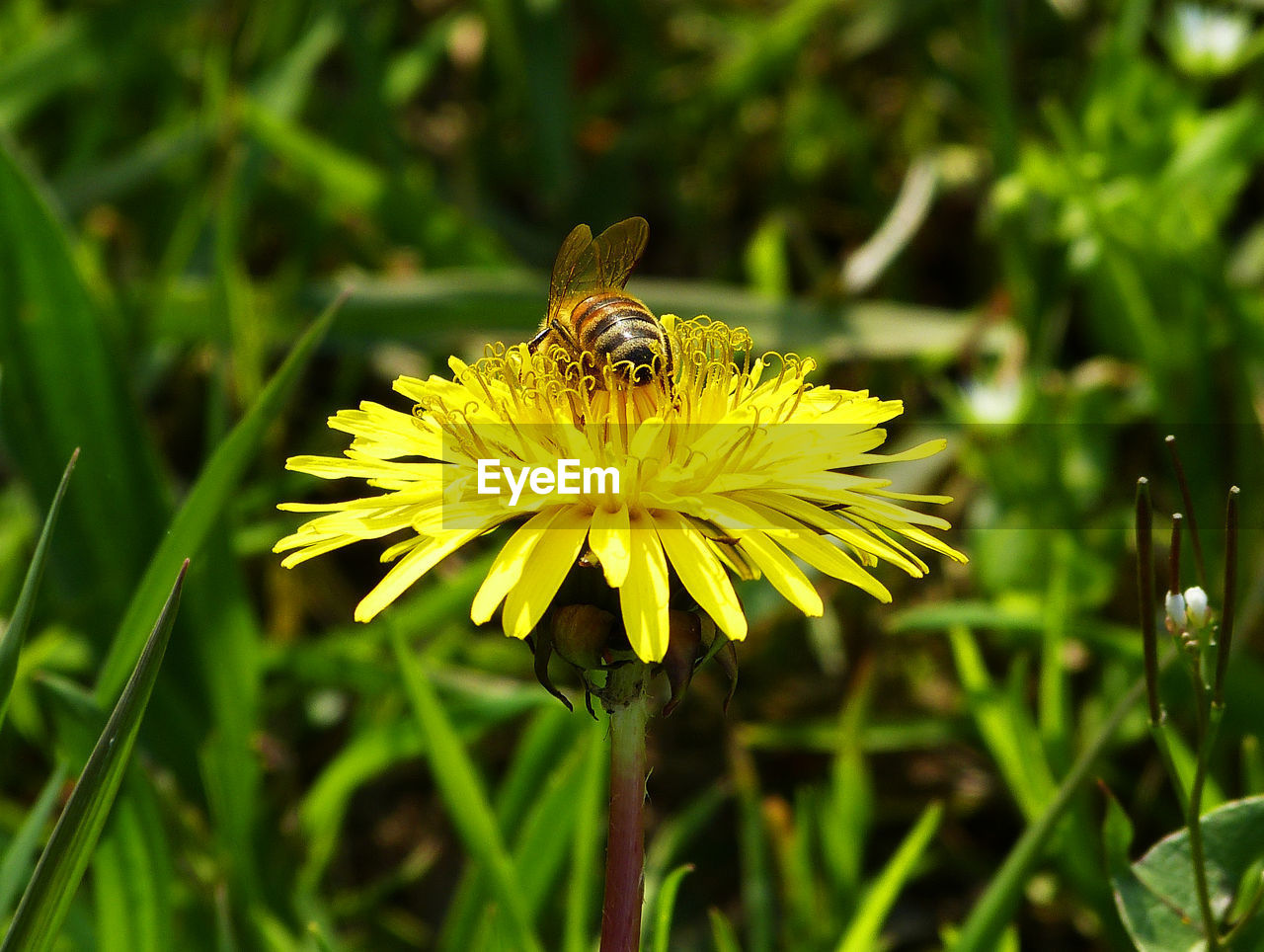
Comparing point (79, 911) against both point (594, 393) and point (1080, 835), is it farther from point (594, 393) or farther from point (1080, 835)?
point (1080, 835)

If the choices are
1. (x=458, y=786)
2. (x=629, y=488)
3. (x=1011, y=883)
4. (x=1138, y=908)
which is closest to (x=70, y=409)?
(x=458, y=786)

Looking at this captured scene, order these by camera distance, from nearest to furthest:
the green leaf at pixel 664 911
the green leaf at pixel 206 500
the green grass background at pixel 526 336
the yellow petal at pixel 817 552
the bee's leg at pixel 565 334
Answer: the yellow petal at pixel 817 552 < the green leaf at pixel 664 911 < the bee's leg at pixel 565 334 < the green leaf at pixel 206 500 < the green grass background at pixel 526 336

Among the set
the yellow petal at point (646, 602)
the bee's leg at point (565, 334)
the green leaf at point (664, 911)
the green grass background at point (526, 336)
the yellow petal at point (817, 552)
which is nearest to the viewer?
the yellow petal at point (646, 602)

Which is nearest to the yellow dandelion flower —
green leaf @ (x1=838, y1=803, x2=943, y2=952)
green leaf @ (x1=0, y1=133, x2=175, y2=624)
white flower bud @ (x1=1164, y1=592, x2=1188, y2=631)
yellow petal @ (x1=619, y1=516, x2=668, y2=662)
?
yellow petal @ (x1=619, y1=516, x2=668, y2=662)

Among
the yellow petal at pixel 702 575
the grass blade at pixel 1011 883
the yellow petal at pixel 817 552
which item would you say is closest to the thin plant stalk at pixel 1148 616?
the grass blade at pixel 1011 883

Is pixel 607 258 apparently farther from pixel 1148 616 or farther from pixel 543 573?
pixel 1148 616

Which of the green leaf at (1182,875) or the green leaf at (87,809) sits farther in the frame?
the green leaf at (1182,875)

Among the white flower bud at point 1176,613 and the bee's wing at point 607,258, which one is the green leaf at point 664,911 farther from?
the bee's wing at point 607,258
